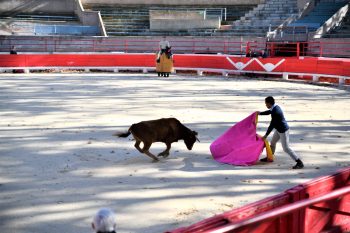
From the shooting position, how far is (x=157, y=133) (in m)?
9.05

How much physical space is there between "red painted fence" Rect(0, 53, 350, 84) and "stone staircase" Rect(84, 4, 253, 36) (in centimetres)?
754

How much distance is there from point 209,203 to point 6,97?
12.3 metres

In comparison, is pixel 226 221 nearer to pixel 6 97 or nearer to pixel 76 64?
pixel 6 97

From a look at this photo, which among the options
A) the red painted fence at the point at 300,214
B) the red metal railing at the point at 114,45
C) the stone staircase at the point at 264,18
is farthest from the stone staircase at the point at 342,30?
the red painted fence at the point at 300,214

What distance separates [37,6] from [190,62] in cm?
1697

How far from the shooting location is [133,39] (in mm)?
34562

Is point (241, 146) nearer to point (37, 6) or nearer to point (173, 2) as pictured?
point (173, 2)

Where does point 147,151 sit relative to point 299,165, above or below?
above

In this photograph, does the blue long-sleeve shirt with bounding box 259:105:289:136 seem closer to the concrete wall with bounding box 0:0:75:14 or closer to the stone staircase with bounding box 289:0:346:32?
the stone staircase with bounding box 289:0:346:32

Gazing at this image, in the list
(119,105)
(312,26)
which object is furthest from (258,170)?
(312,26)

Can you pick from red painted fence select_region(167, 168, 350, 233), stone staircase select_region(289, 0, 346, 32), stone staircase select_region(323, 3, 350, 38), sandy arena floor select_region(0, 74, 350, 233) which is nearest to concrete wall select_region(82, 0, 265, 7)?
stone staircase select_region(289, 0, 346, 32)

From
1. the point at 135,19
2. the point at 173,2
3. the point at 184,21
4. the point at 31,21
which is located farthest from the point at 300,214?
the point at 173,2

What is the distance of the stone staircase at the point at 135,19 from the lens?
3669 centimetres

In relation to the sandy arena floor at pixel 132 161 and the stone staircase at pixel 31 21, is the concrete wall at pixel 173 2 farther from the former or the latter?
the sandy arena floor at pixel 132 161
